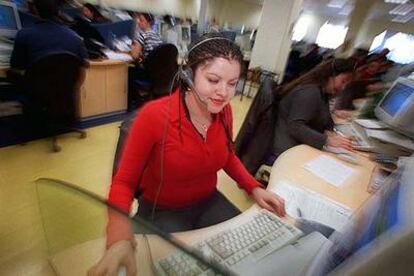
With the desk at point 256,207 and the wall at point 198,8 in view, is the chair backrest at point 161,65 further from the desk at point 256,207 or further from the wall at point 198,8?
the wall at point 198,8

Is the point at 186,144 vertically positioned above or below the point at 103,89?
above

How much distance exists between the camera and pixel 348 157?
5.19 feet

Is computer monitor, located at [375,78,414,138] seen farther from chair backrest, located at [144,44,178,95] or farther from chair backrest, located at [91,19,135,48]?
chair backrest, located at [91,19,135,48]

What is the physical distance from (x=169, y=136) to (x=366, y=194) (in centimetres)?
92

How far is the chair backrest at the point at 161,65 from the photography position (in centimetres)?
300

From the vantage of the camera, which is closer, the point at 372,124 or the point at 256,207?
the point at 256,207

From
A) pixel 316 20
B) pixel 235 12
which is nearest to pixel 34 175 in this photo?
pixel 235 12

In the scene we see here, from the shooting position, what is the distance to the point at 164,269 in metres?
0.47

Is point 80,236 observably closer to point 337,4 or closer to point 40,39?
point 40,39

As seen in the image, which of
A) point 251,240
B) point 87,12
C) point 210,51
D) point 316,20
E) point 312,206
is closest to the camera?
point 251,240

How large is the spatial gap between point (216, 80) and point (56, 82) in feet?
5.78

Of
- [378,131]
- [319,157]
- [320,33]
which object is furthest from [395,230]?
[320,33]

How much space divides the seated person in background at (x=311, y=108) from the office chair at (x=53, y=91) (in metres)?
1.63

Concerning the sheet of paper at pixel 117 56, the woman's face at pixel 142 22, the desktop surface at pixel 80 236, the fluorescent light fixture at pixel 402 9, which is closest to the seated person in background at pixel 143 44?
the sheet of paper at pixel 117 56
